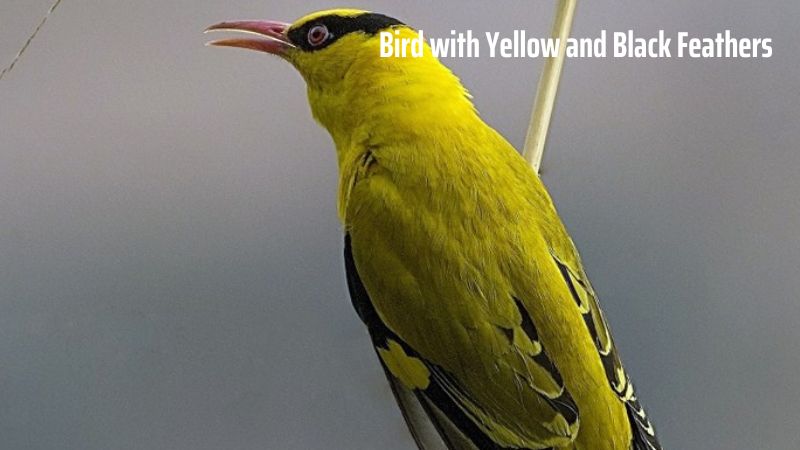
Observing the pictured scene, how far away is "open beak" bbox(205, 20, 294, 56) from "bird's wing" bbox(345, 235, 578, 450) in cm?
26

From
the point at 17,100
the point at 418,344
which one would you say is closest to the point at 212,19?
the point at 17,100

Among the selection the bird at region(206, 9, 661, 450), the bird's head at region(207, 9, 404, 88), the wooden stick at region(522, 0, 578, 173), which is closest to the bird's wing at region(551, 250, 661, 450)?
the bird at region(206, 9, 661, 450)

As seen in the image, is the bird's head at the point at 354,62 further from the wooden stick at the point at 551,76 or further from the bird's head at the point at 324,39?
the wooden stick at the point at 551,76

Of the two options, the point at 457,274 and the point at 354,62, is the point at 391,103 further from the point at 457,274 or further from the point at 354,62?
the point at 457,274

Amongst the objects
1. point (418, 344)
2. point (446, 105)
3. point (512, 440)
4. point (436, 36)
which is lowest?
point (512, 440)

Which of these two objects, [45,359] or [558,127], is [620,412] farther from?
[45,359]

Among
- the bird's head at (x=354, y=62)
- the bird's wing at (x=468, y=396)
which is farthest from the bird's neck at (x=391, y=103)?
the bird's wing at (x=468, y=396)

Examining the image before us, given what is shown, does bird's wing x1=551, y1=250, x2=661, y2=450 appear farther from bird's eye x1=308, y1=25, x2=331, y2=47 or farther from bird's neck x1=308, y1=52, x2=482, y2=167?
bird's eye x1=308, y1=25, x2=331, y2=47

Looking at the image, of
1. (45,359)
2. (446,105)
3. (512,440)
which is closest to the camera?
(512,440)

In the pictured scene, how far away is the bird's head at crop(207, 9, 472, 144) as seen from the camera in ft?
3.67

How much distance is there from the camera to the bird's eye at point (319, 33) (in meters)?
1.12

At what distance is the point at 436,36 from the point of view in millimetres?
1410

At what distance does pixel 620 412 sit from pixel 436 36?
0.66 meters

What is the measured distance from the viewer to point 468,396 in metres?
1.00
